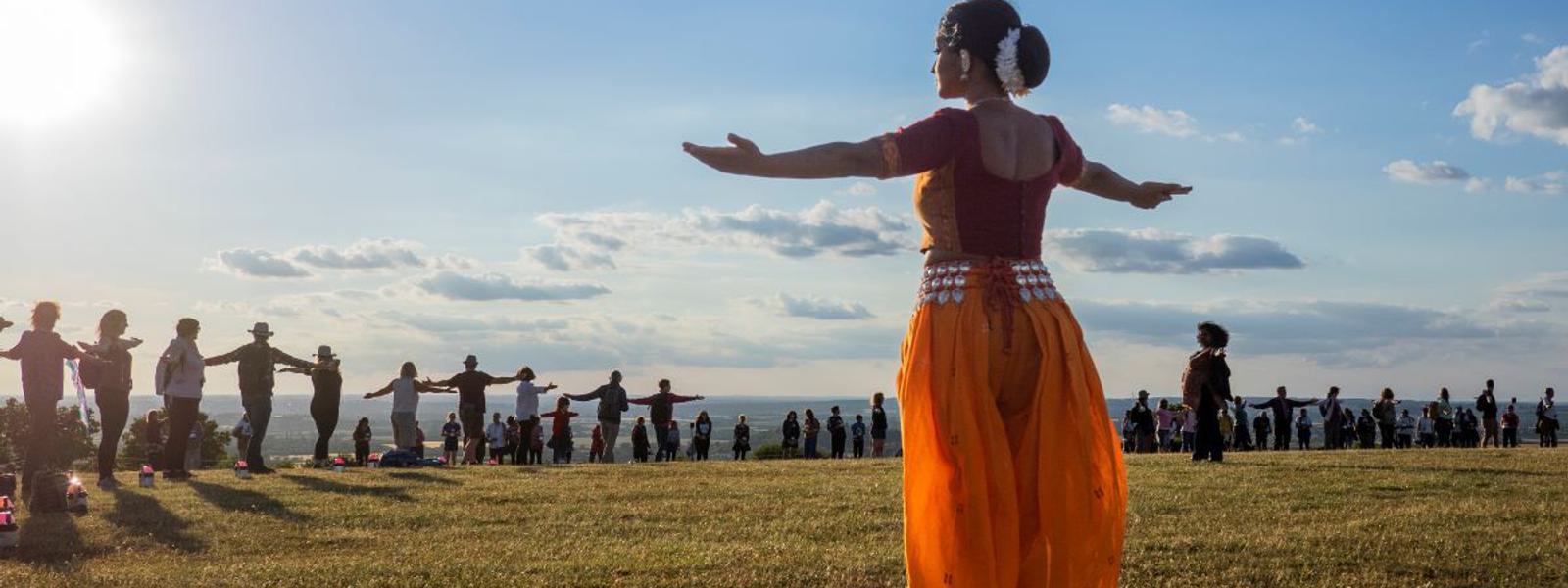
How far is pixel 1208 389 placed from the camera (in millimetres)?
21609

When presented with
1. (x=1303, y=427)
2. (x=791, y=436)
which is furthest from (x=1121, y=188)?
(x=1303, y=427)

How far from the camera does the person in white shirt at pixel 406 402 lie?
2533cm

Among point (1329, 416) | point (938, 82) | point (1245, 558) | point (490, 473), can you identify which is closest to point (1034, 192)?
point (938, 82)

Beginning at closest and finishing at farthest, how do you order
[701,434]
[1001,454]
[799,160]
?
[799,160], [1001,454], [701,434]

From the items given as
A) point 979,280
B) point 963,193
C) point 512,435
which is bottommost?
point 512,435

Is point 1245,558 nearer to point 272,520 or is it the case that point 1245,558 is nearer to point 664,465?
point 272,520

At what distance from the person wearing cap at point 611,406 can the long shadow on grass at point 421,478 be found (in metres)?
9.47

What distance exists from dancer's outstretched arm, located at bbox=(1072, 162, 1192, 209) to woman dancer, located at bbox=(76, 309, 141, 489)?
1509 cm

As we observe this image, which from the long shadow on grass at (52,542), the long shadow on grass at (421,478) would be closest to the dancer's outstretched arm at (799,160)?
the long shadow on grass at (52,542)

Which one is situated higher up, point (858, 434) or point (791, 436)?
point (858, 434)

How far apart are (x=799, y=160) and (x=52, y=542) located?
8925 mm

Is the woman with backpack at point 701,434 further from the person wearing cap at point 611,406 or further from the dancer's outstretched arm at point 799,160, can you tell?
the dancer's outstretched arm at point 799,160

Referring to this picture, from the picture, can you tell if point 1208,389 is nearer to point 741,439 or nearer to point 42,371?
point 42,371

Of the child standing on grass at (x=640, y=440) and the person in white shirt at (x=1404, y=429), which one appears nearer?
the child standing on grass at (x=640, y=440)
